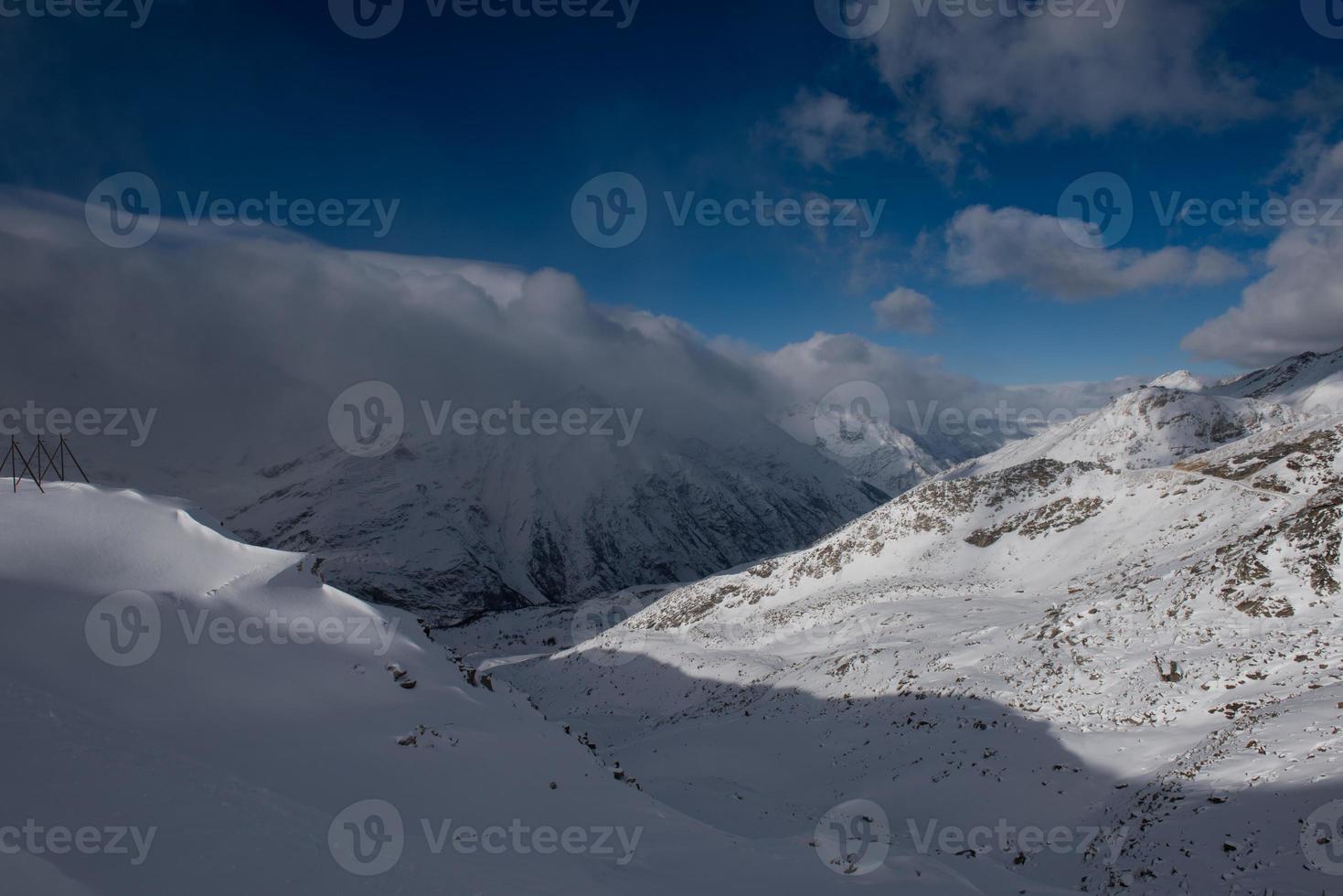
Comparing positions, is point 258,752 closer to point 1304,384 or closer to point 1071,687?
point 1071,687

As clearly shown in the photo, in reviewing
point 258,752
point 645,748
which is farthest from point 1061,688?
point 258,752

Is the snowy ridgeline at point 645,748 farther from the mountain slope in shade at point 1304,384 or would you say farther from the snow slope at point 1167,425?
the mountain slope in shade at point 1304,384

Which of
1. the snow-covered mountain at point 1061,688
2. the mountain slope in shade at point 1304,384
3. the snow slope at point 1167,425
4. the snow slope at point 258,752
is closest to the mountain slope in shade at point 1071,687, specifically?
the snow-covered mountain at point 1061,688

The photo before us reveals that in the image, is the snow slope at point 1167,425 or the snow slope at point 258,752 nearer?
the snow slope at point 258,752

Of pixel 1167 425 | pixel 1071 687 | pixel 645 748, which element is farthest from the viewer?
pixel 1167 425

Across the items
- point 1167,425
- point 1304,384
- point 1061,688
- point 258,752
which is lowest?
point 1061,688

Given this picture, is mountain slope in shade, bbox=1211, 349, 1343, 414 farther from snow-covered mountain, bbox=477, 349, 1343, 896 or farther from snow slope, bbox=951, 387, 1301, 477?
snow-covered mountain, bbox=477, 349, 1343, 896
